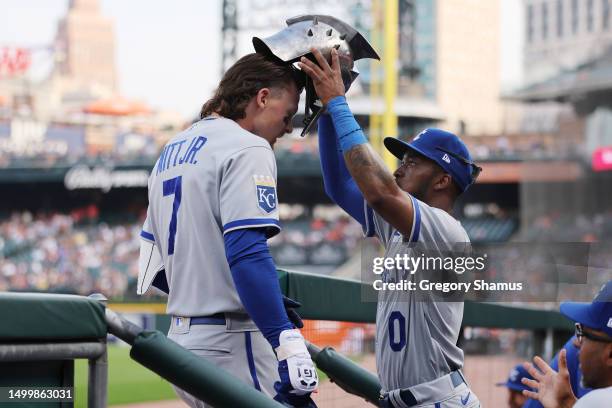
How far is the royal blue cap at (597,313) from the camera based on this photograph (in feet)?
7.50

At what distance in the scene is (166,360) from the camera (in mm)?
2105

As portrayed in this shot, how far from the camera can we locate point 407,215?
8.39 ft

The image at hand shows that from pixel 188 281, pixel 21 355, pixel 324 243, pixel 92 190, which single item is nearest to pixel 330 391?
pixel 188 281

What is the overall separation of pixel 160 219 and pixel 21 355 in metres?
0.71

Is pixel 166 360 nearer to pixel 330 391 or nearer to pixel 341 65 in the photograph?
pixel 341 65

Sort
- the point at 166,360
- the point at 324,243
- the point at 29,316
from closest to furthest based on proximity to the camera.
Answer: the point at 29,316, the point at 166,360, the point at 324,243

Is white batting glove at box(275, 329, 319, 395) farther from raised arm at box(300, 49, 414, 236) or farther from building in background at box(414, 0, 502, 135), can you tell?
building in background at box(414, 0, 502, 135)

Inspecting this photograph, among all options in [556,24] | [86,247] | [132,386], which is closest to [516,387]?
[132,386]

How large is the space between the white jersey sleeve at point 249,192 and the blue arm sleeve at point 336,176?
20.8 inches

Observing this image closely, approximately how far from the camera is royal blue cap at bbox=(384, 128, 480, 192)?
2.90 meters

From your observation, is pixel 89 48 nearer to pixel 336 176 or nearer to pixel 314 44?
pixel 336 176

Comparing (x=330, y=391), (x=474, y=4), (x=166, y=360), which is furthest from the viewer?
(x=474, y=4)

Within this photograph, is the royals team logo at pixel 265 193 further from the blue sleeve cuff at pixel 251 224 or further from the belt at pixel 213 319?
the belt at pixel 213 319

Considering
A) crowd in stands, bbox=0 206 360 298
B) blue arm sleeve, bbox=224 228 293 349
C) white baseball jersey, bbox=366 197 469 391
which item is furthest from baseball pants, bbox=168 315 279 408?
crowd in stands, bbox=0 206 360 298
